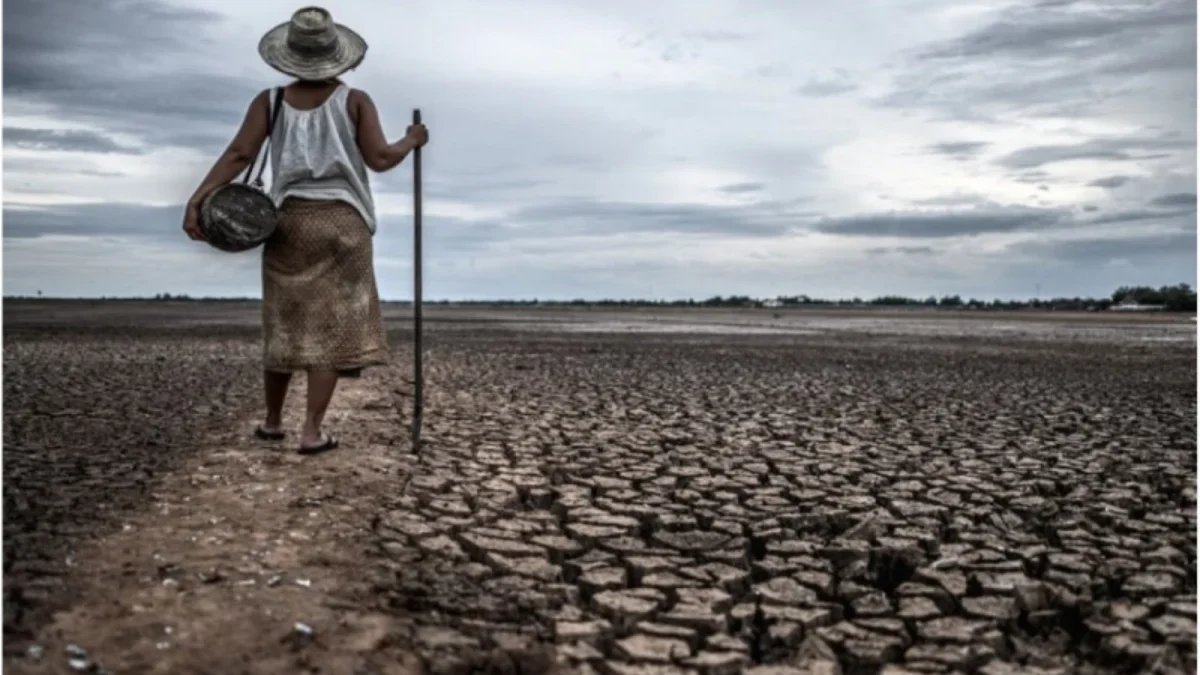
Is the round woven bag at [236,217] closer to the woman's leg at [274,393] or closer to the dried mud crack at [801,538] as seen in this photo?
the woman's leg at [274,393]

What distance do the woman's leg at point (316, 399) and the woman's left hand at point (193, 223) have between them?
2.15 ft

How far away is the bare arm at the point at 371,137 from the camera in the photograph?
4.25 metres

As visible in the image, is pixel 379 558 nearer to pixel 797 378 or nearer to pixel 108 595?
pixel 108 595

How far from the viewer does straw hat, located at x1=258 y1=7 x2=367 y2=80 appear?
4152 millimetres

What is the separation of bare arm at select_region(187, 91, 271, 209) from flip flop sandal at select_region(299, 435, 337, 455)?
3.36ft

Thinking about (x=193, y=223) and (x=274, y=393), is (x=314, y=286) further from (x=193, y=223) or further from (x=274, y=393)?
(x=274, y=393)

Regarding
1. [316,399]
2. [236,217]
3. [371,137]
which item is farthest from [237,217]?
[316,399]

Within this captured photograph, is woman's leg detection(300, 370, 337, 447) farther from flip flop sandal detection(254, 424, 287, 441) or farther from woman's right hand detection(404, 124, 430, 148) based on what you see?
woman's right hand detection(404, 124, 430, 148)

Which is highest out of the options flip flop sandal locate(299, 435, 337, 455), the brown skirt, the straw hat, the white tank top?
the straw hat

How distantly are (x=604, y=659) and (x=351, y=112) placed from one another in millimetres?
2625

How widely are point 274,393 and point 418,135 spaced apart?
1.22 m

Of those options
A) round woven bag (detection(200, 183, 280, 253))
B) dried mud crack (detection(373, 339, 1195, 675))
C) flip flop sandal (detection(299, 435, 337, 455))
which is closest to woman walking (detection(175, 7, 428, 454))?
round woven bag (detection(200, 183, 280, 253))

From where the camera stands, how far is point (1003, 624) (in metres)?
2.65

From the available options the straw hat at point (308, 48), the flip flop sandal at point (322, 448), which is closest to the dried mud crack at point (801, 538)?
the flip flop sandal at point (322, 448)
